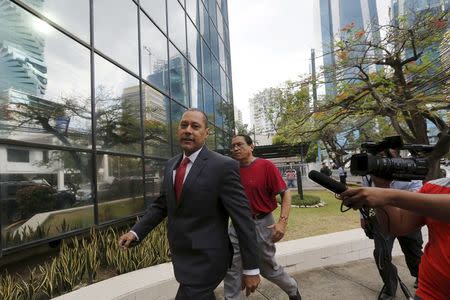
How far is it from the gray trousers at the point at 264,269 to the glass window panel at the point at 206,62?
33.8ft

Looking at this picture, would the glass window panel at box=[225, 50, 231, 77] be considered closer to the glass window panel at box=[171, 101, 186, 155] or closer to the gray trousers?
the glass window panel at box=[171, 101, 186, 155]

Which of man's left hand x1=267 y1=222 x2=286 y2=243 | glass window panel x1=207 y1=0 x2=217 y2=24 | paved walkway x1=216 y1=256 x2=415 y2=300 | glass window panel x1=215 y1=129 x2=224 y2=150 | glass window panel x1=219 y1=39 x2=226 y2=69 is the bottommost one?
paved walkway x1=216 y1=256 x2=415 y2=300

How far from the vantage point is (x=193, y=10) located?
11977 mm

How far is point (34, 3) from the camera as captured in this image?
4.57m

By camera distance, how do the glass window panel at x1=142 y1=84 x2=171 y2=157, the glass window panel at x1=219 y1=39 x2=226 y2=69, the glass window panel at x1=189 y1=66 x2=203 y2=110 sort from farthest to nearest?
the glass window panel at x1=219 y1=39 x2=226 y2=69 → the glass window panel at x1=189 y1=66 x2=203 y2=110 → the glass window panel at x1=142 y1=84 x2=171 y2=157

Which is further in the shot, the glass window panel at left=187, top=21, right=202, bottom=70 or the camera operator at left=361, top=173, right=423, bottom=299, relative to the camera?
the glass window panel at left=187, top=21, right=202, bottom=70

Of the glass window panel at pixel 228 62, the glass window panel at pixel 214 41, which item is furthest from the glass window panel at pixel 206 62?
the glass window panel at pixel 228 62

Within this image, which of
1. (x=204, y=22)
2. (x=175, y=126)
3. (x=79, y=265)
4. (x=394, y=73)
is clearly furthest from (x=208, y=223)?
(x=204, y=22)

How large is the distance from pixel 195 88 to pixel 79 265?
330 inches

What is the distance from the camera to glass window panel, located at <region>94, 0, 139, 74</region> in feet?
20.1

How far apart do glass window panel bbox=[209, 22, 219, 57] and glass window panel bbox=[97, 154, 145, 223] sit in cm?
911

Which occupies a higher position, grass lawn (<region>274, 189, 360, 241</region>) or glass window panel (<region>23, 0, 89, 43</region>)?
glass window panel (<region>23, 0, 89, 43</region>)

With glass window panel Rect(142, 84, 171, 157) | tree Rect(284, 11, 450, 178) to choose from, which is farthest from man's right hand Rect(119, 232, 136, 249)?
tree Rect(284, 11, 450, 178)

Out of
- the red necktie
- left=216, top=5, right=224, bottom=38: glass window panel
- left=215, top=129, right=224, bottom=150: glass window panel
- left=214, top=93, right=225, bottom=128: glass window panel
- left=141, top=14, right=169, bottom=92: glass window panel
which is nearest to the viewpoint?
the red necktie
